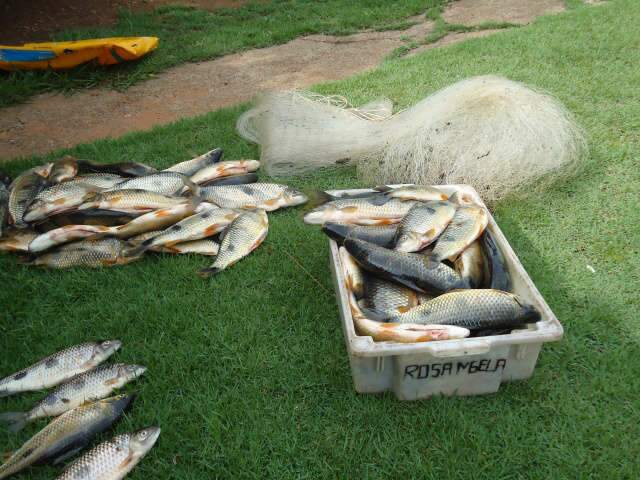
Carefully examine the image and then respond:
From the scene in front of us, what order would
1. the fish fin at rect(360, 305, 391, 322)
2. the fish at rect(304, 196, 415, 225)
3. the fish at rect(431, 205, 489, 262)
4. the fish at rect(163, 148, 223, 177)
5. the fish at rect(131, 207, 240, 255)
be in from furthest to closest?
the fish at rect(163, 148, 223, 177) < the fish at rect(131, 207, 240, 255) < the fish at rect(304, 196, 415, 225) < the fish at rect(431, 205, 489, 262) < the fish fin at rect(360, 305, 391, 322)

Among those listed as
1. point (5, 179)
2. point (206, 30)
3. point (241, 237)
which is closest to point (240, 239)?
point (241, 237)

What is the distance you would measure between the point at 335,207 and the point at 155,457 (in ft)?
5.82

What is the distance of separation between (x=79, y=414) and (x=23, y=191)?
2.32m

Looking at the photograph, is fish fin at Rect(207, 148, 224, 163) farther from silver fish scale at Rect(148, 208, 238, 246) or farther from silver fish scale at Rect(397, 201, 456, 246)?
silver fish scale at Rect(397, 201, 456, 246)

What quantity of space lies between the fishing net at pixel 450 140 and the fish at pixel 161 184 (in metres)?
0.83

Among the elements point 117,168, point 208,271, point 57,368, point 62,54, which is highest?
point 62,54

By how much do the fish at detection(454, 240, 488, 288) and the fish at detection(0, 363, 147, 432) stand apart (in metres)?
1.84

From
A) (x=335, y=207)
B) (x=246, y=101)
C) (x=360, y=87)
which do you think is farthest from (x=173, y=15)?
(x=335, y=207)

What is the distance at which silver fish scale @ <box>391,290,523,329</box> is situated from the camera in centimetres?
261

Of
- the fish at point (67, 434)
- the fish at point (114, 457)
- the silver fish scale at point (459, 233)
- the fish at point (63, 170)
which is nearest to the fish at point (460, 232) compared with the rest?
the silver fish scale at point (459, 233)

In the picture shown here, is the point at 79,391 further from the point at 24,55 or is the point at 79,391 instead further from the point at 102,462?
the point at 24,55

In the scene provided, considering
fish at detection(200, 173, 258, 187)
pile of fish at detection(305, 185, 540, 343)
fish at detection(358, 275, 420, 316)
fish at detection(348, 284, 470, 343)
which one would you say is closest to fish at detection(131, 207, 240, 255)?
fish at detection(200, 173, 258, 187)

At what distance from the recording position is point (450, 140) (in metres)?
4.23

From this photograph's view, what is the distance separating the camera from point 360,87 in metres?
6.32
